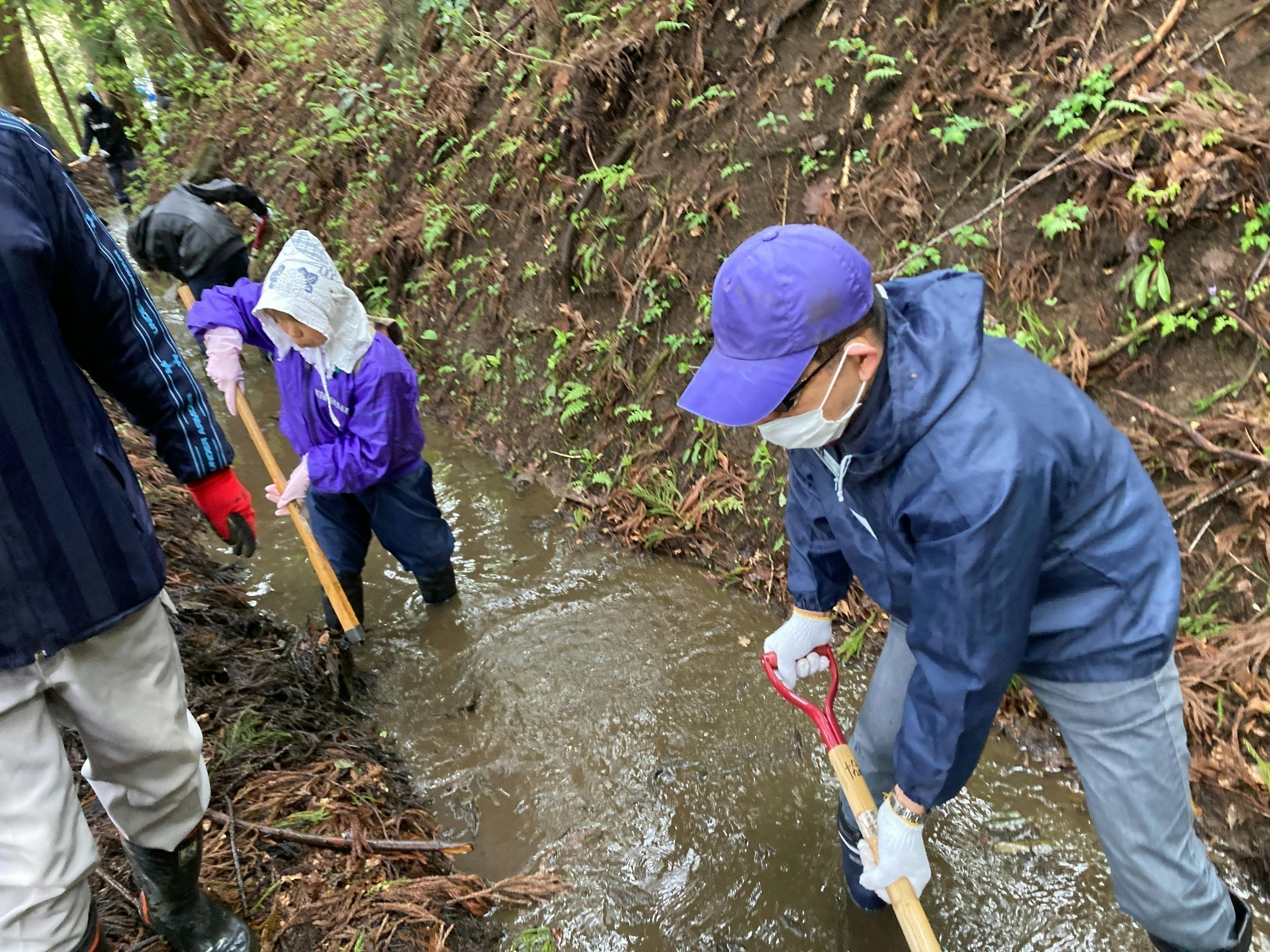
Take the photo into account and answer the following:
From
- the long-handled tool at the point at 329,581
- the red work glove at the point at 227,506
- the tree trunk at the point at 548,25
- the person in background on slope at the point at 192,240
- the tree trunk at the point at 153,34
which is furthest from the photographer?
the tree trunk at the point at 153,34

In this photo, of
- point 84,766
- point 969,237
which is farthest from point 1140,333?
point 84,766

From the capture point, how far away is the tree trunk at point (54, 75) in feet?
59.4

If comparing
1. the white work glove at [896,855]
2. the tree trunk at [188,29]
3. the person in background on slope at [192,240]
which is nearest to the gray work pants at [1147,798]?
the white work glove at [896,855]

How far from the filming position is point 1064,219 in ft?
12.1

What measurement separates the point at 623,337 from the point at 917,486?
396 centimetres

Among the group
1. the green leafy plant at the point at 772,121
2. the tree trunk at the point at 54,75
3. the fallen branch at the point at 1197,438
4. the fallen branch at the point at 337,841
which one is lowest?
the fallen branch at the point at 337,841

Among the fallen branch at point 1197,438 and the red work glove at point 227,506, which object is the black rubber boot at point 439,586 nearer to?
the red work glove at point 227,506

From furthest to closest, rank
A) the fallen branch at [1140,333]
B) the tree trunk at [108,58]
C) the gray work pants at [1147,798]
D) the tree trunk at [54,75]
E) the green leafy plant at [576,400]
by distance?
the tree trunk at [54,75]
the tree trunk at [108,58]
the green leafy plant at [576,400]
the fallen branch at [1140,333]
the gray work pants at [1147,798]

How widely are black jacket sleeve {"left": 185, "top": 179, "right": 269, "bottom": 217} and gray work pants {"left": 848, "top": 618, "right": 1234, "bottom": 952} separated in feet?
22.3

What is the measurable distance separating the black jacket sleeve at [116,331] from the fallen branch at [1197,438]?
147 inches

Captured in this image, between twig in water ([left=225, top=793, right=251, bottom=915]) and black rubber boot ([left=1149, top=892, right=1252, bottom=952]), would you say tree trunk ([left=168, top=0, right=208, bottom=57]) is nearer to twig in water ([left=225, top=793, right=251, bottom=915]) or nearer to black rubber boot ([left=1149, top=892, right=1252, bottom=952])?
twig in water ([left=225, top=793, right=251, bottom=915])

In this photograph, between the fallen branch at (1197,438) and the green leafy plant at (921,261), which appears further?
the green leafy plant at (921,261)

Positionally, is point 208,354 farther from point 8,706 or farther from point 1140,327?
point 1140,327

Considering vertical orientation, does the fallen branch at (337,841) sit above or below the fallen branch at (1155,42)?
below
